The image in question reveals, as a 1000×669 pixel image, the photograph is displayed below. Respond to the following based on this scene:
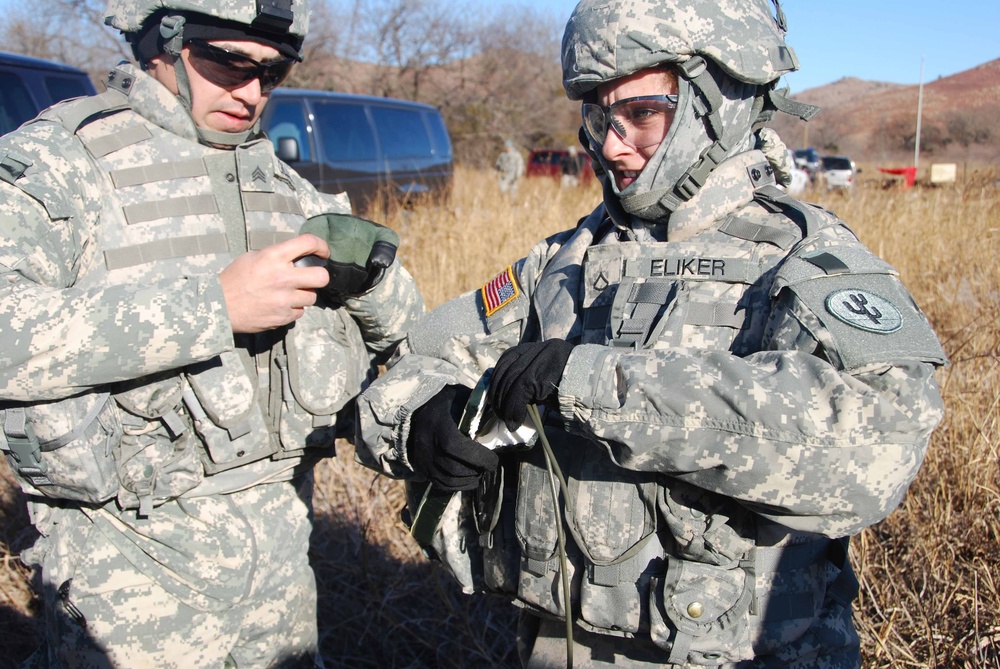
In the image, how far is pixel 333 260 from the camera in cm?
196

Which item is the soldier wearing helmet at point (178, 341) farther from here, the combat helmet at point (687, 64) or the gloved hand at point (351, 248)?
the combat helmet at point (687, 64)

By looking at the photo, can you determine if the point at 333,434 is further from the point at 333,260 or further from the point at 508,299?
the point at 508,299

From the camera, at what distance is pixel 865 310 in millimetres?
1371

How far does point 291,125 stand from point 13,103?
321cm

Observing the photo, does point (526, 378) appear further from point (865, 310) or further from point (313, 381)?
point (313, 381)

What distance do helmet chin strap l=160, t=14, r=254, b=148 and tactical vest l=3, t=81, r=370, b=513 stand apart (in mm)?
38

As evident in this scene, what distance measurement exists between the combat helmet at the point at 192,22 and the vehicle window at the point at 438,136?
761cm

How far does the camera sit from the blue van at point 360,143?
7691 millimetres

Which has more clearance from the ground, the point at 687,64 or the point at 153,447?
the point at 687,64

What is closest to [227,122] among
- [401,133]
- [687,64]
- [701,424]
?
[687,64]

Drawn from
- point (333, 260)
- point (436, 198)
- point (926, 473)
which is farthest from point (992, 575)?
point (436, 198)

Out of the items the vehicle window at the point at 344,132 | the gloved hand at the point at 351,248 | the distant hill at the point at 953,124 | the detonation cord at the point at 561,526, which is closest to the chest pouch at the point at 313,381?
the gloved hand at the point at 351,248

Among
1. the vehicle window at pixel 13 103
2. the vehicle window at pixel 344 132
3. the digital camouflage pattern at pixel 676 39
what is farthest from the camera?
the vehicle window at pixel 344 132

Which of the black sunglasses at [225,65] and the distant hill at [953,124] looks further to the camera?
the distant hill at [953,124]
